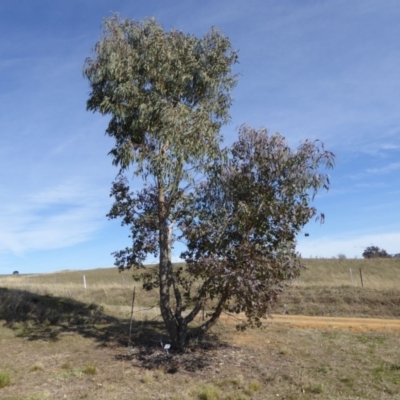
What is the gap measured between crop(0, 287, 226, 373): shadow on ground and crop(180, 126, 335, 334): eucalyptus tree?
1.67 meters

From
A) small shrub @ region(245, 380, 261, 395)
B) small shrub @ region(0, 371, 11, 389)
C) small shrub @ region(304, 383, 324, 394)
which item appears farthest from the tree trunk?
small shrub @ region(304, 383, 324, 394)

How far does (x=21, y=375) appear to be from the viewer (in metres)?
12.3

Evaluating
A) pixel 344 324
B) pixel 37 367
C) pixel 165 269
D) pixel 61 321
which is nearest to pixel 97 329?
pixel 61 321

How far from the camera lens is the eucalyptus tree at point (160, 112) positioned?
13664mm

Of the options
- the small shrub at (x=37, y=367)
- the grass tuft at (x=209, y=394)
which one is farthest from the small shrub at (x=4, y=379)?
the grass tuft at (x=209, y=394)

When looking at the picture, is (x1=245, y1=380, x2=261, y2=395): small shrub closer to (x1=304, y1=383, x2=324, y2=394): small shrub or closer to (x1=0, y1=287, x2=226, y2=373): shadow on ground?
(x1=304, y1=383, x2=324, y2=394): small shrub

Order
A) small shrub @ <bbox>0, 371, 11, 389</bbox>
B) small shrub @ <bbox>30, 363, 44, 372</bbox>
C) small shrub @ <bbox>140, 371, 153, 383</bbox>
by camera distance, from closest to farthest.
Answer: small shrub @ <bbox>0, 371, 11, 389</bbox>, small shrub @ <bbox>140, 371, 153, 383</bbox>, small shrub @ <bbox>30, 363, 44, 372</bbox>

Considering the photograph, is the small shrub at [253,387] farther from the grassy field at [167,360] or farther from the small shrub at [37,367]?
Answer: the small shrub at [37,367]

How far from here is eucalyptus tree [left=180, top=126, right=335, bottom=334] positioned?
12.5m

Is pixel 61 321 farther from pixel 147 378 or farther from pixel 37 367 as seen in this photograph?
pixel 147 378

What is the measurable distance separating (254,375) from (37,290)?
15.0 meters

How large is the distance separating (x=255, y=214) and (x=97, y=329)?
766cm

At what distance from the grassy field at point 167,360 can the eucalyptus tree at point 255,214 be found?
4.54 ft

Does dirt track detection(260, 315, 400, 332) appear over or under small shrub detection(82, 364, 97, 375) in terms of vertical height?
over
